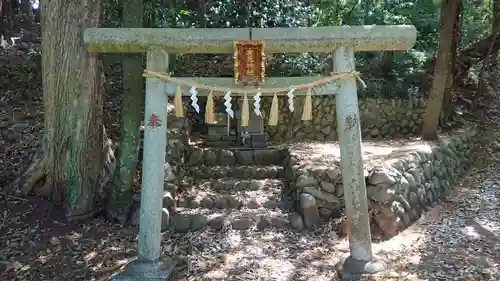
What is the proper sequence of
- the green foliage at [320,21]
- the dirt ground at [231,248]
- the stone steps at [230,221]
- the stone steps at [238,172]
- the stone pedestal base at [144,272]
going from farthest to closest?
the green foliage at [320,21] < the stone steps at [238,172] < the stone steps at [230,221] < the dirt ground at [231,248] < the stone pedestal base at [144,272]

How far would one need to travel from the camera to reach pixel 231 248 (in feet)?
17.8

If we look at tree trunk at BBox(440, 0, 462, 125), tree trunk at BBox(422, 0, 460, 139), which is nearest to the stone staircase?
tree trunk at BBox(422, 0, 460, 139)

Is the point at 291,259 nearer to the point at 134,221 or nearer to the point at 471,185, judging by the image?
the point at 134,221

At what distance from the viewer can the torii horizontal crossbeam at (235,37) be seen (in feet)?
14.2

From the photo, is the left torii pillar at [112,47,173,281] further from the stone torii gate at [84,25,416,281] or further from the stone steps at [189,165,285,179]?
the stone steps at [189,165,285,179]

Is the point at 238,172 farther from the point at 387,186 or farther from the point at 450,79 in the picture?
the point at 450,79

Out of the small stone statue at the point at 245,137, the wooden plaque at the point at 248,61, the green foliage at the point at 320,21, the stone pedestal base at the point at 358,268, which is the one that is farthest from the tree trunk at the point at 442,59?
the wooden plaque at the point at 248,61

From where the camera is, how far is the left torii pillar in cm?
435

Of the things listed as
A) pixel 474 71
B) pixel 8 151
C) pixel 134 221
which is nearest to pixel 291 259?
pixel 134 221

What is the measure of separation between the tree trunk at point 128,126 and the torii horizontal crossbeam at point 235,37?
1.24m

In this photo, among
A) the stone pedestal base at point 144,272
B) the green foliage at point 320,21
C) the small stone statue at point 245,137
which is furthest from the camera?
the green foliage at point 320,21

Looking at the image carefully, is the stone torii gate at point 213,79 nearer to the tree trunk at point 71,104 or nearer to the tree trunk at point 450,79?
the tree trunk at point 71,104

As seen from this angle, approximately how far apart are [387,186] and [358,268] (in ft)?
5.28

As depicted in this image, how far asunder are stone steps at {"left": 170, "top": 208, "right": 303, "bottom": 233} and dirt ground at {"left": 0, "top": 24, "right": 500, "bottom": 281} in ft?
0.50
